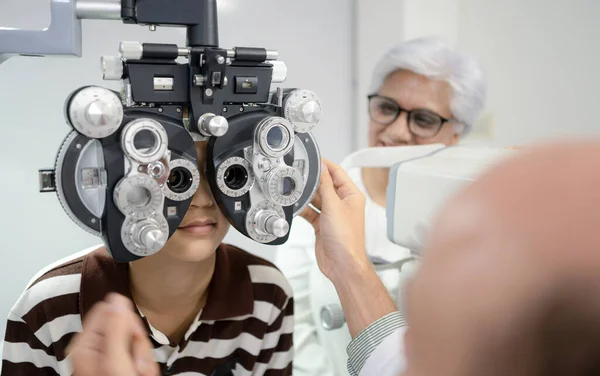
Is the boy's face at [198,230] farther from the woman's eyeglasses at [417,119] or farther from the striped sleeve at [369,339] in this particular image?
the woman's eyeglasses at [417,119]

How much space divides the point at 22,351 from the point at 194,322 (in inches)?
9.4

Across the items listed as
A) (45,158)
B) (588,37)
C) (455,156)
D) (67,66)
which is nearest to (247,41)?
(67,66)

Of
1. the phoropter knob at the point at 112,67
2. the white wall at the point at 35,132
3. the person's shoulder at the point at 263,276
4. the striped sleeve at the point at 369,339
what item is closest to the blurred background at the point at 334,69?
the white wall at the point at 35,132

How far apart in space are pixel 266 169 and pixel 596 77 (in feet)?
4.01

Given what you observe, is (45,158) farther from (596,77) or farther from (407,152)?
(596,77)

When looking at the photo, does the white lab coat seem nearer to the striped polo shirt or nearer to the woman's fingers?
the striped polo shirt

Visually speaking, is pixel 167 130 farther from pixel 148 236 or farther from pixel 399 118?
pixel 399 118

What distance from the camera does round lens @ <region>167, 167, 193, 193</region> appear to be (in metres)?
0.58

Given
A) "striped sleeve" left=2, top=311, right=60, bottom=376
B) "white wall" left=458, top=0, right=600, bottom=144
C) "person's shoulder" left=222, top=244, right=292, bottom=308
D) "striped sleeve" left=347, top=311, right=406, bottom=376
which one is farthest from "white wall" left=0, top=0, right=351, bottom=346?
"white wall" left=458, top=0, right=600, bottom=144

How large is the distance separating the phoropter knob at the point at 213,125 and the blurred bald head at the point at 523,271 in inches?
13.3

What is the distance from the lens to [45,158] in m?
1.03

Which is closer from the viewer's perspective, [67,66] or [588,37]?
[67,66]

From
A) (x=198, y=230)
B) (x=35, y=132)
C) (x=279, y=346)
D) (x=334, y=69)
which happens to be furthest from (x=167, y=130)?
(x=334, y=69)

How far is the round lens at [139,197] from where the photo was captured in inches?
21.5
